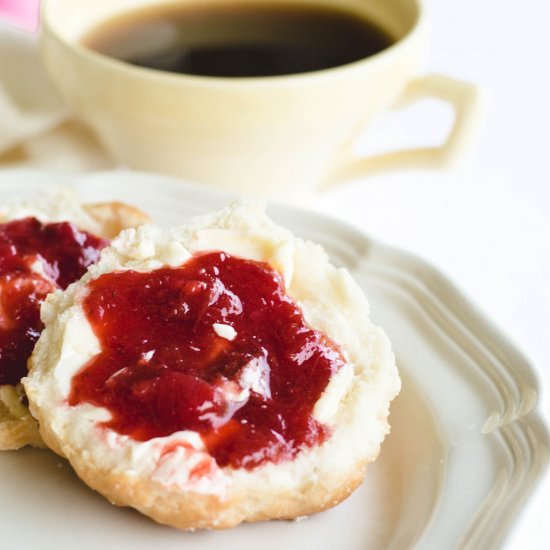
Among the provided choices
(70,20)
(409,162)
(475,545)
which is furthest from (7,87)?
(475,545)

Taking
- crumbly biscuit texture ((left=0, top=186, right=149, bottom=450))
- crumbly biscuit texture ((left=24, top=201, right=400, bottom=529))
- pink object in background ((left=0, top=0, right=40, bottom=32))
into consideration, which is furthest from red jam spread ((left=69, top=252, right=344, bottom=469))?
pink object in background ((left=0, top=0, right=40, bottom=32))

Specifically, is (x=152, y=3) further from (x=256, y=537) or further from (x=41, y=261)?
(x=256, y=537)

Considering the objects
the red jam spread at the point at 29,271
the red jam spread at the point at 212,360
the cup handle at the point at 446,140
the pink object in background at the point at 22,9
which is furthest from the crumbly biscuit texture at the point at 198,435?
the pink object in background at the point at 22,9

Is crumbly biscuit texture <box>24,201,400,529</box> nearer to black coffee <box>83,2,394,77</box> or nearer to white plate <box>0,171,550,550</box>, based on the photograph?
white plate <box>0,171,550,550</box>

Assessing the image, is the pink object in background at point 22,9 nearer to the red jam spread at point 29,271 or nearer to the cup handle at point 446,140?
the cup handle at point 446,140

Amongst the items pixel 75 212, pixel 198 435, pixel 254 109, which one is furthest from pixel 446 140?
pixel 198 435

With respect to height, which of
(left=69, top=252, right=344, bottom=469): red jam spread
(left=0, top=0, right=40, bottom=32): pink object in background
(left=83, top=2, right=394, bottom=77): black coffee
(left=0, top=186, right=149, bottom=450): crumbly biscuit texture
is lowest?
(left=0, top=0, right=40, bottom=32): pink object in background
